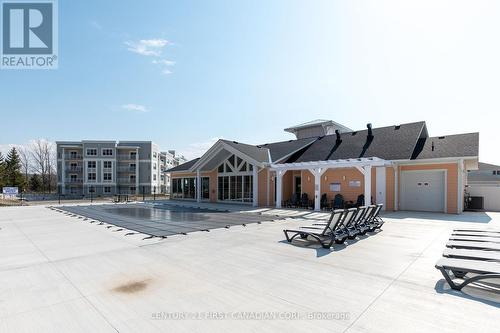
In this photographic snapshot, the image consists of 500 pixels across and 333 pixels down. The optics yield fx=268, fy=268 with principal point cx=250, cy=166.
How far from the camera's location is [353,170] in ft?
56.9

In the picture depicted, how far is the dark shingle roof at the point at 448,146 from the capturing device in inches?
592

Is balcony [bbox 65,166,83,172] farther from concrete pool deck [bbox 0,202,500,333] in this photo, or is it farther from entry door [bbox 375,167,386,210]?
entry door [bbox 375,167,386,210]

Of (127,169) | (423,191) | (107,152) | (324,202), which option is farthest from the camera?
(127,169)

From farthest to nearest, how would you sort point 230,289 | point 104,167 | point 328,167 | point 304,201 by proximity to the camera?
point 104,167
point 304,201
point 328,167
point 230,289

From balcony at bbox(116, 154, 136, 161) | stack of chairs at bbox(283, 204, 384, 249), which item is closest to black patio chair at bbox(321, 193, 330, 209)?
stack of chairs at bbox(283, 204, 384, 249)

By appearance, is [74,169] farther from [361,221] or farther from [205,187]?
[361,221]

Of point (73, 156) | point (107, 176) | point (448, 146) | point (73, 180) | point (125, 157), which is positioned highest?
point (73, 156)

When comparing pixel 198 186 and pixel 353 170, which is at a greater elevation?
pixel 353 170

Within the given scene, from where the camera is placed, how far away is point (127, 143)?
54.8 m

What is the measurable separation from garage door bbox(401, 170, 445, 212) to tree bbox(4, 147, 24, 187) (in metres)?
60.8

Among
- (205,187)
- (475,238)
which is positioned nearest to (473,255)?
(475,238)

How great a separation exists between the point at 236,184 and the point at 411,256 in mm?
16763

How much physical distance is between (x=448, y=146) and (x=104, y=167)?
54.2m

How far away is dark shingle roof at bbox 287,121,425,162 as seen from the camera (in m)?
17.0
